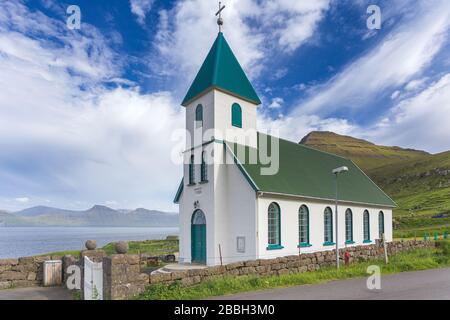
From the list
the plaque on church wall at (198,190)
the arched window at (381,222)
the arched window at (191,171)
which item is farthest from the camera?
the arched window at (381,222)

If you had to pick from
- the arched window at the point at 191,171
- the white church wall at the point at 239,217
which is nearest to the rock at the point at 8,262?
the white church wall at the point at 239,217

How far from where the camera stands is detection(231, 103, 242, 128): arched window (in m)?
21.4

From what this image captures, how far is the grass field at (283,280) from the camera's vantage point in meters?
10.7

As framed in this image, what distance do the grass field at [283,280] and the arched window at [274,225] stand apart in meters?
4.39

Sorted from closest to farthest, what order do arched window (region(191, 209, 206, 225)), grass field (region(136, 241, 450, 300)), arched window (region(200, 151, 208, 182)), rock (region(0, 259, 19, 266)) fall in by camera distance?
grass field (region(136, 241, 450, 300))
rock (region(0, 259, 19, 266))
arched window (region(191, 209, 206, 225))
arched window (region(200, 151, 208, 182))

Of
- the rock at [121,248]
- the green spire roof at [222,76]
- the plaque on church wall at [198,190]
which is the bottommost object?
the rock at [121,248]

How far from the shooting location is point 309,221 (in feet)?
71.7

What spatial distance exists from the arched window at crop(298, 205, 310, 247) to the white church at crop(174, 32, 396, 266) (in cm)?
6

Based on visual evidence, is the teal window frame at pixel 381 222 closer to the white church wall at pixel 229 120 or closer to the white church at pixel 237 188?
the white church at pixel 237 188

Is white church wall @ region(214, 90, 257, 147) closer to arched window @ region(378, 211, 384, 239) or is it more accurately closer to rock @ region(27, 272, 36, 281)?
rock @ region(27, 272, 36, 281)

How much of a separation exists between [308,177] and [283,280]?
12.3 metres

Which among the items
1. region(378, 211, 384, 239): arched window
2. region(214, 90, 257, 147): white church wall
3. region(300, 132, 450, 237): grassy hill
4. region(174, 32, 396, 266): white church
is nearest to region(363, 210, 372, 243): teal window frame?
region(378, 211, 384, 239): arched window
